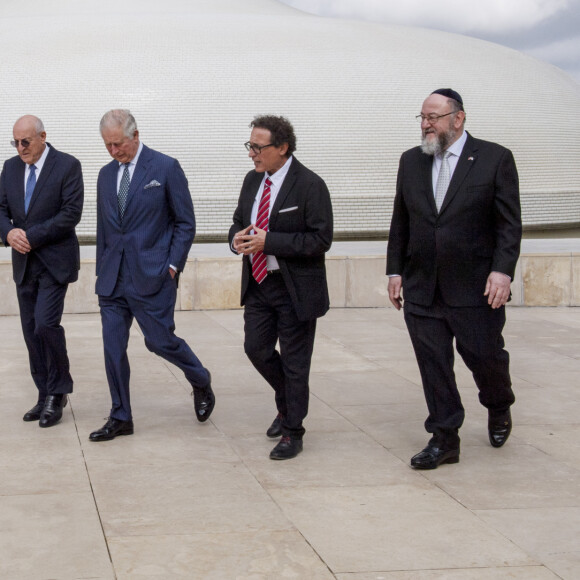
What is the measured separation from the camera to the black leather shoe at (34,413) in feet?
19.4

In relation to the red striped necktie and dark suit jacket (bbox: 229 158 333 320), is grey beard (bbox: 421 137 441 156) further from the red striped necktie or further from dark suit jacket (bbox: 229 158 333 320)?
the red striped necktie

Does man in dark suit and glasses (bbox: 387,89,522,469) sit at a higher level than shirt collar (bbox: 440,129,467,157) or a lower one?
lower

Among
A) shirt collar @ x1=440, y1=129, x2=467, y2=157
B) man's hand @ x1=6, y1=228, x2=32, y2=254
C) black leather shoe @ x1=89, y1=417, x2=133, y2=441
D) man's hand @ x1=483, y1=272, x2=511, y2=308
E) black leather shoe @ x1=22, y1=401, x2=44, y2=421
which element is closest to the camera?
man's hand @ x1=483, y1=272, x2=511, y2=308

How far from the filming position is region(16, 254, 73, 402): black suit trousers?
5793 mm

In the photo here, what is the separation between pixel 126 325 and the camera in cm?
557

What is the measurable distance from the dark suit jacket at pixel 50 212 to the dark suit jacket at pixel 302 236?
1302 millimetres

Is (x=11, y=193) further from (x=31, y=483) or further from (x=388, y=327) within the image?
(x=388, y=327)

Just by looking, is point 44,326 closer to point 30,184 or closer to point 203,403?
point 30,184

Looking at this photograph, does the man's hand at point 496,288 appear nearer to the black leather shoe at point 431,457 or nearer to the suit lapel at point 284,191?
the black leather shoe at point 431,457

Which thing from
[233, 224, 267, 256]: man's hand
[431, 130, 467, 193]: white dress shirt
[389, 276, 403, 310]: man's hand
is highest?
[431, 130, 467, 193]: white dress shirt

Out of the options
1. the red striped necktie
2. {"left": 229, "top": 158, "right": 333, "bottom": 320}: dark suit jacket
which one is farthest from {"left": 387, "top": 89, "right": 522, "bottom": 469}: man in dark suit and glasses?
the red striped necktie

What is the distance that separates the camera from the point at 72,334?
367 inches

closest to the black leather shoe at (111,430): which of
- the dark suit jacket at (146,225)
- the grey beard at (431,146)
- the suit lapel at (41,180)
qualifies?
the dark suit jacket at (146,225)

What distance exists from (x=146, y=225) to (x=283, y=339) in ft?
3.11
